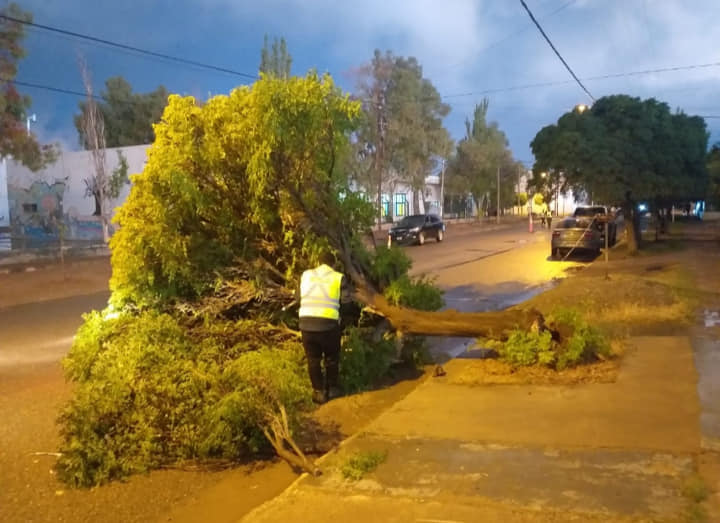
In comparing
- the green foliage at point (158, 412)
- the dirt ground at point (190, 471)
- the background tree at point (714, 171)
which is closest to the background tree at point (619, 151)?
the background tree at point (714, 171)

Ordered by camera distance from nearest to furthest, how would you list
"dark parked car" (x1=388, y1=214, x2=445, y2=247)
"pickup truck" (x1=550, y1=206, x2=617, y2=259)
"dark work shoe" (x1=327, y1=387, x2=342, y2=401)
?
"dark work shoe" (x1=327, y1=387, x2=342, y2=401) → "pickup truck" (x1=550, y1=206, x2=617, y2=259) → "dark parked car" (x1=388, y1=214, x2=445, y2=247)

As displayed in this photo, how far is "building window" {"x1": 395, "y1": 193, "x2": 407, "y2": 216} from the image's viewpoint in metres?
58.1

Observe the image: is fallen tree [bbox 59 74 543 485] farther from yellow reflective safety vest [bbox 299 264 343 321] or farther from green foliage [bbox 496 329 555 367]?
yellow reflective safety vest [bbox 299 264 343 321]

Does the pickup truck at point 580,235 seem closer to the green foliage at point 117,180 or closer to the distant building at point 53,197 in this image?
the green foliage at point 117,180

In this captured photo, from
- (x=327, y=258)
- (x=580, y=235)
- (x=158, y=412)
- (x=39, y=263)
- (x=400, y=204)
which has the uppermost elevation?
(x=400, y=204)

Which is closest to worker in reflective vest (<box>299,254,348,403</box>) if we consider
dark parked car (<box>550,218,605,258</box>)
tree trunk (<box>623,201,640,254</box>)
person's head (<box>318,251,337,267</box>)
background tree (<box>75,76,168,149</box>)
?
person's head (<box>318,251,337,267</box>)

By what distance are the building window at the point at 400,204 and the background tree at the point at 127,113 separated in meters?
19.6

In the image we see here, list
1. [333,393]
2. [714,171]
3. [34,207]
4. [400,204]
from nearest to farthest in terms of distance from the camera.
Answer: [333,393]
[714,171]
[34,207]
[400,204]

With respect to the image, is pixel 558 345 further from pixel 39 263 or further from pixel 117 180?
pixel 117 180

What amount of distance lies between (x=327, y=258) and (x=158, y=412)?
9.88 ft

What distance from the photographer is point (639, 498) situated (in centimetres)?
440

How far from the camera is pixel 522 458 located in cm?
527

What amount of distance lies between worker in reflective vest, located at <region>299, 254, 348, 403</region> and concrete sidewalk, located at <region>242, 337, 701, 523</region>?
0.97 metres

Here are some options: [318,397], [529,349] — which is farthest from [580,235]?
[318,397]
